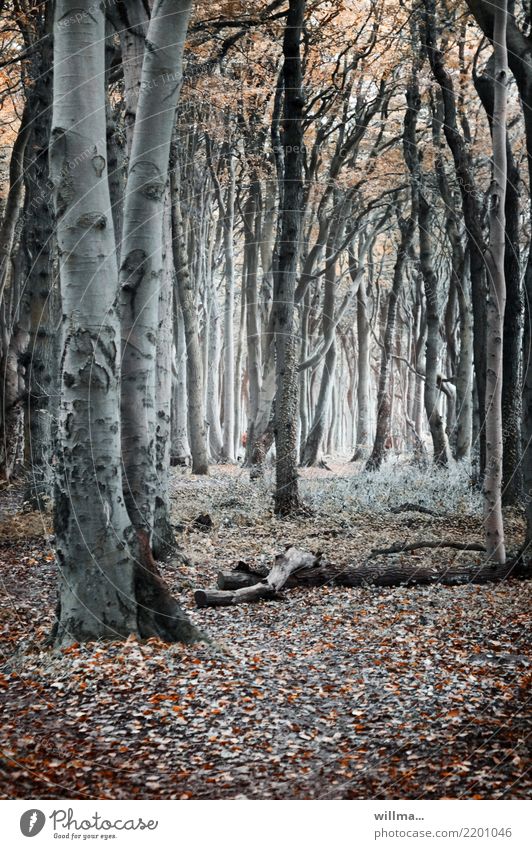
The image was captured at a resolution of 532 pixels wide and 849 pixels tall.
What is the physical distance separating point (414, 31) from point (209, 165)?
19.8ft

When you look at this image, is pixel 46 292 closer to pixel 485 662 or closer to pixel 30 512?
pixel 30 512

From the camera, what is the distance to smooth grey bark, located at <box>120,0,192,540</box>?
20.5ft

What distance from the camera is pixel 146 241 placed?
22.0 ft

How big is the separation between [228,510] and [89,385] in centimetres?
648

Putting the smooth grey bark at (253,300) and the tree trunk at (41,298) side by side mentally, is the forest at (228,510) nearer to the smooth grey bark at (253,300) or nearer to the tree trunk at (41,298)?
the tree trunk at (41,298)

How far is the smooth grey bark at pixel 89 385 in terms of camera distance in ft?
17.7

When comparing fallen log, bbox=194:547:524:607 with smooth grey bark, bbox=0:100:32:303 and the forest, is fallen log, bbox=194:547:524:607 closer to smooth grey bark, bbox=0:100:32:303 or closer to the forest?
the forest

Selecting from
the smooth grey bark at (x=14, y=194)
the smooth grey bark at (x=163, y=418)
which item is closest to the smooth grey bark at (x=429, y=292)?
the smooth grey bark at (x=14, y=194)

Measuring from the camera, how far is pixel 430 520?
36.6 feet

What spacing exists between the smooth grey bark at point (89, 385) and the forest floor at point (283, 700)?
27cm

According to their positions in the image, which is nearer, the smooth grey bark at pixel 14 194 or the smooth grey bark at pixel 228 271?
the smooth grey bark at pixel 14 194

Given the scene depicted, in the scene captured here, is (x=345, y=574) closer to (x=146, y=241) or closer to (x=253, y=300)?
(x=146, y=241)

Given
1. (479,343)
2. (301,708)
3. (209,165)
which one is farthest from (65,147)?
(209,165)

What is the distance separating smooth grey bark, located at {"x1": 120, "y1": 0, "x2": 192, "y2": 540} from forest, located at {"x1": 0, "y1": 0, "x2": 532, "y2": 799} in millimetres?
25
